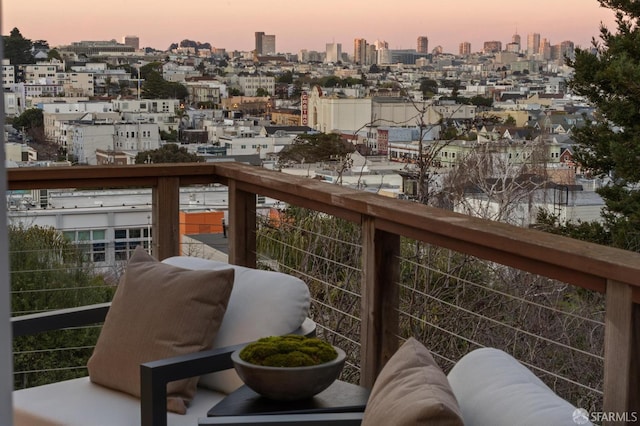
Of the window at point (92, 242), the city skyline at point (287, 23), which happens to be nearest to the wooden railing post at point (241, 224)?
the window at point (92, 242)

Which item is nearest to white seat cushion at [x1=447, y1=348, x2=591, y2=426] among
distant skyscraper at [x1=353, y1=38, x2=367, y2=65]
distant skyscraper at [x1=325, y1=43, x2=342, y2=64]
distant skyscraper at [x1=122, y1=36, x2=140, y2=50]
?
distant skyscraper at [x1=353, y1=38, x2=367, y2=65]

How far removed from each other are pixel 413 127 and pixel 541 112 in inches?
250

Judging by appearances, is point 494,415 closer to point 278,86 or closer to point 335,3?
point 278,86

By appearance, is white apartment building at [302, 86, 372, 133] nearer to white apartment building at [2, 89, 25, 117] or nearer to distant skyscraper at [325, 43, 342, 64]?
distant skyscraper at [325, 43, 342, 64]

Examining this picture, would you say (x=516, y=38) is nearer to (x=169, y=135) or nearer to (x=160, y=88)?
(x=160, y=88)

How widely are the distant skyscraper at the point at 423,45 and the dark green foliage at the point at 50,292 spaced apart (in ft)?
25.0

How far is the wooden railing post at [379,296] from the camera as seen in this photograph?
100 inches

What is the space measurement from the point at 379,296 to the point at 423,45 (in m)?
9.39

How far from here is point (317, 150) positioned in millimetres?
5973

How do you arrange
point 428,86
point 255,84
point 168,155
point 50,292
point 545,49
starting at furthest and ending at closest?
point 545,49 → point 255,84 → point 428,86 → point 168,155 → point 50,292

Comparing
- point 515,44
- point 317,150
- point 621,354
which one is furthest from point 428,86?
point 621,354

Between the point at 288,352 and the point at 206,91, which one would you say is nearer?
the point at 288,352

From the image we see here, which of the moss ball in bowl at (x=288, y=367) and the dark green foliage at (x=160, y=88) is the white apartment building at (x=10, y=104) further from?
the dark green foliage at (x=160, y=88)

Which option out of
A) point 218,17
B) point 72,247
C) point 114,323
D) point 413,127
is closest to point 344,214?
point 114,323
